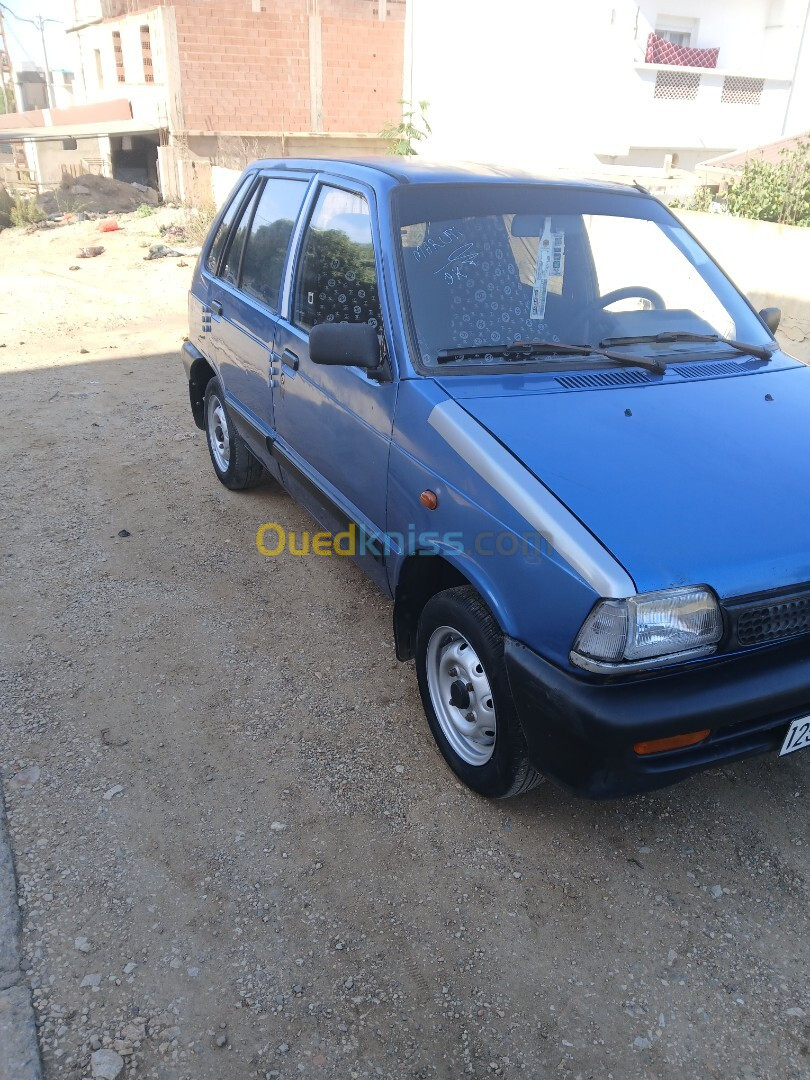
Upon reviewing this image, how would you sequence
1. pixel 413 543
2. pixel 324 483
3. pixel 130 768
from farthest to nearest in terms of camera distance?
pixel 324 483 < pixel 130 768 < pixel 413 543

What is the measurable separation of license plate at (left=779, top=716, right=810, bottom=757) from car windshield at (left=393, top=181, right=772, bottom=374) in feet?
4.65

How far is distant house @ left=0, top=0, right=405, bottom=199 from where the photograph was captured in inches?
769

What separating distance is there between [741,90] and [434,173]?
51.8 ft

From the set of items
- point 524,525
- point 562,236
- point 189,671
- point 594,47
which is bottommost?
point 189,671

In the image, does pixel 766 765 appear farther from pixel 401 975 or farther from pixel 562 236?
pixel 562 236

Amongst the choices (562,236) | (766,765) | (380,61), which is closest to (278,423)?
(562,236)

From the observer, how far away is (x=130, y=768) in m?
3.01

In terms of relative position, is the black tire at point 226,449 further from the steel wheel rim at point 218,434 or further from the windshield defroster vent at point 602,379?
the windshield defroster vent at point 602,379

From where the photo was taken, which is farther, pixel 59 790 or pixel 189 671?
pixel 189 671

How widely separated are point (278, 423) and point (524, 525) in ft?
6.66

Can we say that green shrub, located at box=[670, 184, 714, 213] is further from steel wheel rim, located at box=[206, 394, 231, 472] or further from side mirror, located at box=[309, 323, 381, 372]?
side mirror, located at box=[309, 323, 381, 372]

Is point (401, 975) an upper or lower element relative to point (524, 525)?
lower

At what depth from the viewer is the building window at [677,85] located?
589 inches

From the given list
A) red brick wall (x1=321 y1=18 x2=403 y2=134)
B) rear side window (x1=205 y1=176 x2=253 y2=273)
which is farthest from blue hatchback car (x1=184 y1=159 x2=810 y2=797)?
red brick wall (x1=321 y1=18 x2=403 y2=134)
